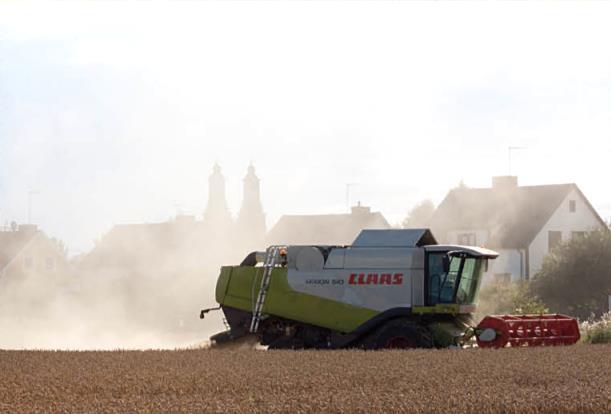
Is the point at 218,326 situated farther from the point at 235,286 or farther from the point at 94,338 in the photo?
the point at 235,286

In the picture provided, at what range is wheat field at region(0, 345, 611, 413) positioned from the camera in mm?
19359

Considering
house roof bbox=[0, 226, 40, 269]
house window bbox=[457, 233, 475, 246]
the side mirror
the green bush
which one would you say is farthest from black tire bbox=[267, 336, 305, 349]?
house roof bbox=[0, 226, 40, 269]

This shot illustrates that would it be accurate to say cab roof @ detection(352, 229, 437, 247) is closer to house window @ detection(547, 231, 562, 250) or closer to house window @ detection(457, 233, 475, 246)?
house window @ detection(457, 233, 475, 246)

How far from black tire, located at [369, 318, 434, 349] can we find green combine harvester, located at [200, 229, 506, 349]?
25 millimetres

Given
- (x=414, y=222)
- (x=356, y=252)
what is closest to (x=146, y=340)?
(x=356, y=252)

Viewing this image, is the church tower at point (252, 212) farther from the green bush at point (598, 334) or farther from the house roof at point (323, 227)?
the green bush at point (598, 334)

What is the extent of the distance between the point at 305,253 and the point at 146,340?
36.5ft

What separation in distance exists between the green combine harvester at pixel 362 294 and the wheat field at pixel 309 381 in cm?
409

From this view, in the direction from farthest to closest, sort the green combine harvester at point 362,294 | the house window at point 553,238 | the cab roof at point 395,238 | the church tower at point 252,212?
the church tower at point 252,212 → the house window at point 553,238 → the cab roof at point 395,238 → the green combine harvester at point 362,294

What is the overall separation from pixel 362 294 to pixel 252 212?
214ft

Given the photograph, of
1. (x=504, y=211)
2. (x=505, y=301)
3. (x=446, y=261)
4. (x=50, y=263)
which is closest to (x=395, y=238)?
(x=446, y=261)

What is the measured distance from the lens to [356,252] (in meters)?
35.2

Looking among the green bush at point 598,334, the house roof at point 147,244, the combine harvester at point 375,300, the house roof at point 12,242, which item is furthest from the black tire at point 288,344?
the house roof at point 12,242

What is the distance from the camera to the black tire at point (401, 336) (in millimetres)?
32812
